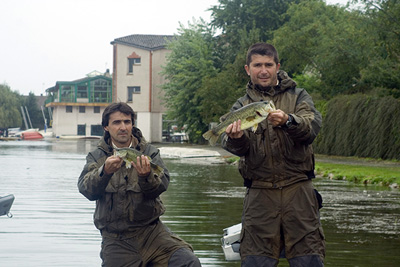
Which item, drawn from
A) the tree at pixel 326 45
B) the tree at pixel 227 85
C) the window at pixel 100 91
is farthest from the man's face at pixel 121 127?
the window at pixel 100 91

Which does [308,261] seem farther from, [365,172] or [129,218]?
[365,172]

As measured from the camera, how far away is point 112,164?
577cm

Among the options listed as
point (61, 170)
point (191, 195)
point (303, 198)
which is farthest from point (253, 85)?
point (61, 170)

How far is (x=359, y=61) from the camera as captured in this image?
34875mm

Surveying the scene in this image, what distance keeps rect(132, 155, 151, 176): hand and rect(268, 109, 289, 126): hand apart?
102 cm

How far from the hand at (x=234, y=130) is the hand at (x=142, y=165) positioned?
726 millimetres

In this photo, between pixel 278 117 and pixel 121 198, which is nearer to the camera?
pixel 278 117

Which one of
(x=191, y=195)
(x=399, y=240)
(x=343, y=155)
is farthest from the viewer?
(x=343, y=155)

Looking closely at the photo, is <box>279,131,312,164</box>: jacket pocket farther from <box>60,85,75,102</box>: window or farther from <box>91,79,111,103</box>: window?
<box>60,85,75,102</box>: window

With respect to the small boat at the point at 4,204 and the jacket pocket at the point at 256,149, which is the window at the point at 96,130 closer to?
the small boat at the point at 4,204

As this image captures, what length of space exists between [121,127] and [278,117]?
61.2 inches

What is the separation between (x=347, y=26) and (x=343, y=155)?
8.36 metres

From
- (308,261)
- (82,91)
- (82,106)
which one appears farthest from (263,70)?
(82,91)

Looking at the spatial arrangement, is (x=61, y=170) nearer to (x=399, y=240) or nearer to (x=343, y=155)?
(x=343, y=155)
